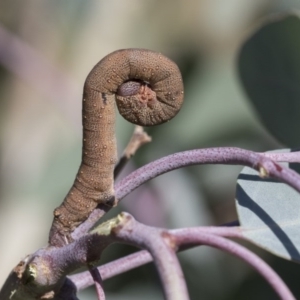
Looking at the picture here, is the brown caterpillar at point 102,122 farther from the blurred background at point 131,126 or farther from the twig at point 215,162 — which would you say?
the blurred background at point 131,126

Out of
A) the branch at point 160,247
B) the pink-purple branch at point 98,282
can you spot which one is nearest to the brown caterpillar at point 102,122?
the pink-purple branch at point 98,282

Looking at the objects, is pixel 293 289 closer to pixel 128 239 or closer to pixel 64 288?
pixel 64 288

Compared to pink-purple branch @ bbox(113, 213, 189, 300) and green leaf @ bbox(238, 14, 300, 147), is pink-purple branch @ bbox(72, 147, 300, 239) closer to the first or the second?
pink-purple branch @ bbox(113, 213, 189, 300)

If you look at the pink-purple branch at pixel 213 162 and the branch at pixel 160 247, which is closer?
the branch at pixel 160 247

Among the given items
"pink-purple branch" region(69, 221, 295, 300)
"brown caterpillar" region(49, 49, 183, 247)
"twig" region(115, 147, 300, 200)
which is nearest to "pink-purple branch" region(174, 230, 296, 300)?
"pink-purple branch" region(69, 221, 295, 300)

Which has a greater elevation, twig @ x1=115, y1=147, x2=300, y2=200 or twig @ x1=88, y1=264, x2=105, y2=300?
twig @ x1=115, y1=147, x2=300, y2=200

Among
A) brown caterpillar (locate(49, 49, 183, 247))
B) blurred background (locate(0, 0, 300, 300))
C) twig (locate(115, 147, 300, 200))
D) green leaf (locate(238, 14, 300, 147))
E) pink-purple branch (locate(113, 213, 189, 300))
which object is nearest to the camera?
pink-purple branch (locate(113, 213, 189, 300))
